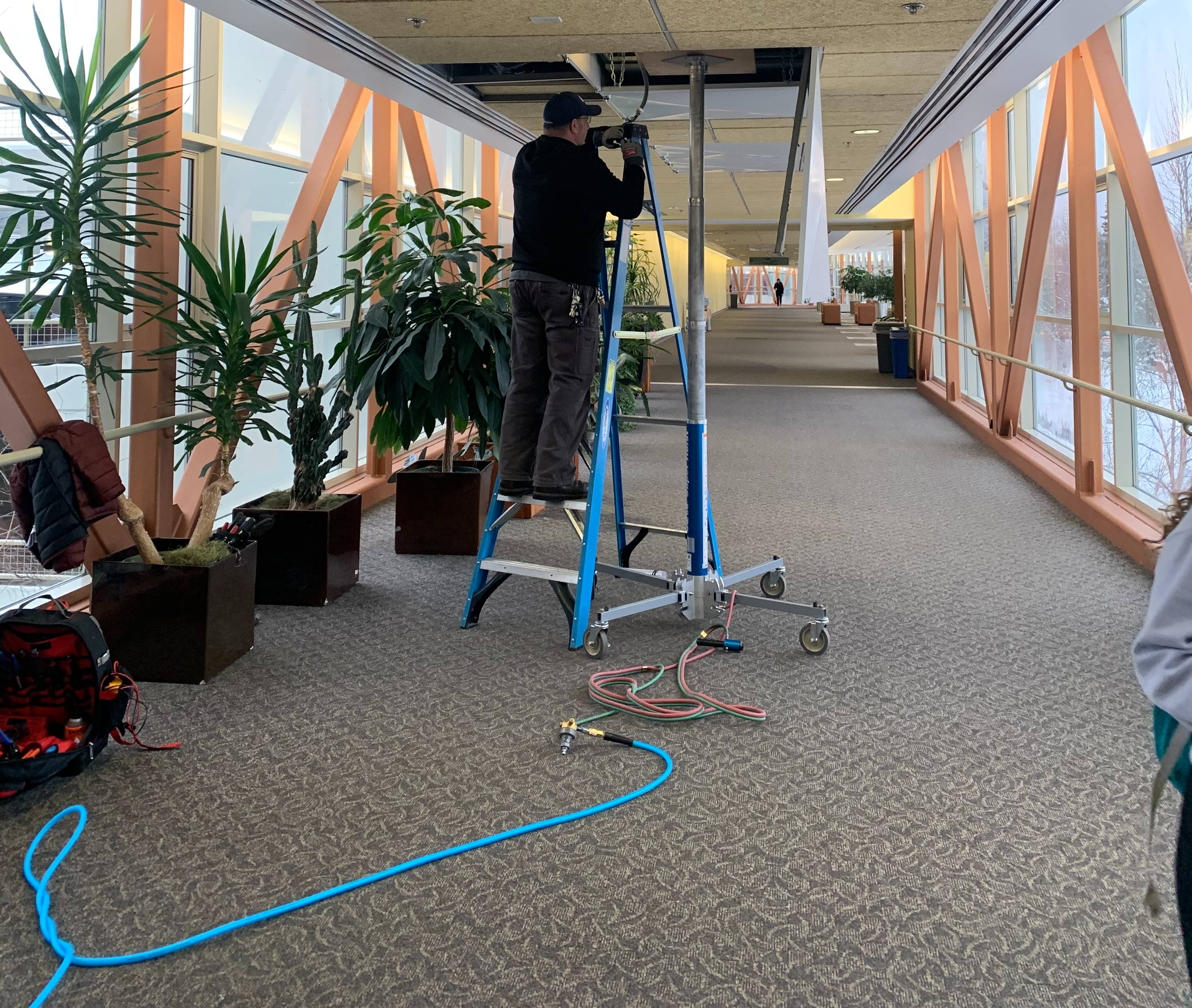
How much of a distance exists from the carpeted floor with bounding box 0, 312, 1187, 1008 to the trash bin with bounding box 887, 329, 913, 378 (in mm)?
10069

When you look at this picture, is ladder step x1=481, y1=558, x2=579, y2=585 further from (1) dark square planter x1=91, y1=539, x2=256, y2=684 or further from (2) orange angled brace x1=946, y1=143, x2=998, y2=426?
(2) orange angled brace x1=946, y1=143, x2=998, y2=426

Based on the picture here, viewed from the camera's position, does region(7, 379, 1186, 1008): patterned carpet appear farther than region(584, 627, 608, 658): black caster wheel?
No

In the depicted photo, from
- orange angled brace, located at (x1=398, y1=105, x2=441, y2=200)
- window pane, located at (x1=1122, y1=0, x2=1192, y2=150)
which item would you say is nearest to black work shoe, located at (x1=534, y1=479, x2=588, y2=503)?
window pane, located at (x1=1122, y1=0, x2=1192, y2=150)

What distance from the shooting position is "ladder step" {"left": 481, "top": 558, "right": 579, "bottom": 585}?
3.46m

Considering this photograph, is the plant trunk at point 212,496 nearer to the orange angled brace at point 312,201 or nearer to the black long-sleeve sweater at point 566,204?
the orange angled brace at point 312,201

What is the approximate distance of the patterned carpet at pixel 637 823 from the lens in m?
1.72

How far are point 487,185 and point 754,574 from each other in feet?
18.5

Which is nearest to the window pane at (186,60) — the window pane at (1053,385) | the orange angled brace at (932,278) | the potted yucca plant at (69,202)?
the potted yucca plant at (69,202)

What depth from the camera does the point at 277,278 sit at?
4539 mm

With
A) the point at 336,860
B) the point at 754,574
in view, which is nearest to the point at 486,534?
the point at 754,574

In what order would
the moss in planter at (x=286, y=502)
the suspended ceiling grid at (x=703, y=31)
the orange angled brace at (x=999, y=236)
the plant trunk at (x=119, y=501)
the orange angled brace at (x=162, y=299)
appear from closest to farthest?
the plant trunk at (x=119, y=501), the suspended ceiling grid at (x=703, y=31), the orange angled brace at (x=162, y=299), the moss in planter at (x=286, y=502), the orange angled brace at (x=999, y=236)

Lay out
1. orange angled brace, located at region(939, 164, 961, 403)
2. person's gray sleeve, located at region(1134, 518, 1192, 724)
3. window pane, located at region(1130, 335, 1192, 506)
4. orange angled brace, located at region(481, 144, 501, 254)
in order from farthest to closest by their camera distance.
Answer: orange angled brace, located at region(939, 164, 961, 403) → orange angled brace, located at region(481, 144, 501, 254) → window pane, located at region(1130, 335, 1192, 506) → person's gray sleeve, located at region(1134, 518, 1192, 724)

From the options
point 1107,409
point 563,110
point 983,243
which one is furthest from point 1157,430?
point 983,243

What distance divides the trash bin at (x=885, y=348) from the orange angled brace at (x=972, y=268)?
3.16 m
